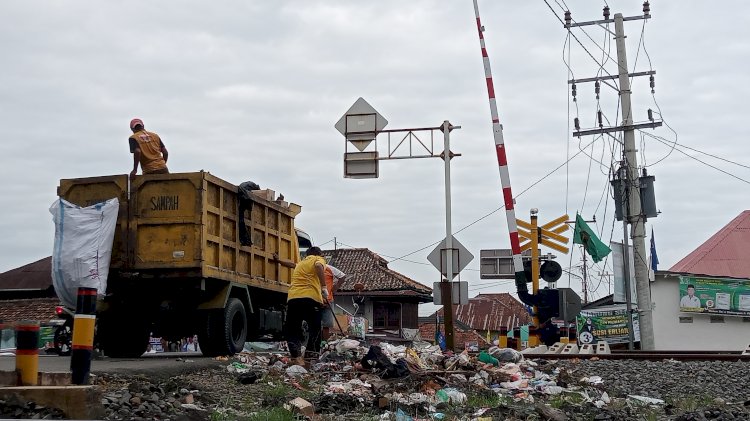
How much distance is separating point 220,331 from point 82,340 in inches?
225

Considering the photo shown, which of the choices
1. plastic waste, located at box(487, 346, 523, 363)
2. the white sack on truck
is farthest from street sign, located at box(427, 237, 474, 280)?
the white sack on truck

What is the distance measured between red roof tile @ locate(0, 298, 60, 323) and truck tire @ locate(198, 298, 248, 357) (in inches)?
746

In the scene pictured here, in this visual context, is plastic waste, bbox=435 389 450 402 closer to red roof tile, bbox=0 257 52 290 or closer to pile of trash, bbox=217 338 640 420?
pile of trash, bbox=217 338 640 420

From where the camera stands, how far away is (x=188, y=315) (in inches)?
475

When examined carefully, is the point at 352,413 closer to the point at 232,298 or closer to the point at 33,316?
the point at 232,298

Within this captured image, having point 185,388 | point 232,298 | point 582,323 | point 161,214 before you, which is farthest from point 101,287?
point 582,323

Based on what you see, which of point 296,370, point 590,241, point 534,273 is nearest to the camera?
point 296,370

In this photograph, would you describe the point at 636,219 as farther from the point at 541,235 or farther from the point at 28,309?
the point at 28,309

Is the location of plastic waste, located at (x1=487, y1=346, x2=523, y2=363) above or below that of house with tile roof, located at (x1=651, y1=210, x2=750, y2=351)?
below

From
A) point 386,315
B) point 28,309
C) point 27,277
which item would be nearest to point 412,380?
point 28,309

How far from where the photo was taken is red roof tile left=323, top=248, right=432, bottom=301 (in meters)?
48.1

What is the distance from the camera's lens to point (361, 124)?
17.6 meters

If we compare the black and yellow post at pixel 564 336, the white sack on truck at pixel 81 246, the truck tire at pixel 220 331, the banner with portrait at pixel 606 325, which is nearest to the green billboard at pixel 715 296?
the banner with portrait at pixel 606 325

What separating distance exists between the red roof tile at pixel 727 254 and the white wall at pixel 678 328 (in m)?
3.26
